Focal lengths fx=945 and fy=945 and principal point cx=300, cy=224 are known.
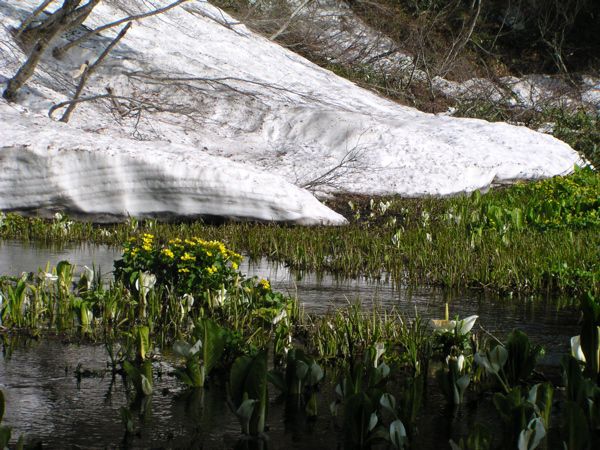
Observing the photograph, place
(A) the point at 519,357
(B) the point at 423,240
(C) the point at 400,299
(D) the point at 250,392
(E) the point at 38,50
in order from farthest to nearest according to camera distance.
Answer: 1. (E) the point at 38,50
2. (B) the point at 423,240
3. (C) the point at 400,299
4. (A) the point at 519,357
5. (D) the point at 250,392

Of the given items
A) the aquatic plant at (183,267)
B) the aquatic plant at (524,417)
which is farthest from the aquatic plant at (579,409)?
the aquatic plant at (183,267)

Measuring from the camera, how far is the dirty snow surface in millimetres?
9852

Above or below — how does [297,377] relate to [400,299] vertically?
below

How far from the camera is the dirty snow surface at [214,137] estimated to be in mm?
9852

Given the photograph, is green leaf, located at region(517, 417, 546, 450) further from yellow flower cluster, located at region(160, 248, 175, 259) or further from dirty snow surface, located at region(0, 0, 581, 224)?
dirty snow surface, located at region(0, 0, 581, 224)

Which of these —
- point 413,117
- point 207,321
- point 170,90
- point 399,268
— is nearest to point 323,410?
point 207,321

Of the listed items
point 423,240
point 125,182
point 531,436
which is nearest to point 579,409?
point 531,436

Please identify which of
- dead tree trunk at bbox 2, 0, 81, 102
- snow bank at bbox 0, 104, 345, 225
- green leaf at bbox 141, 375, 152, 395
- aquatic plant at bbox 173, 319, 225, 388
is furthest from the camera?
dead tree trunk at bbox 2, 0, 81, 102

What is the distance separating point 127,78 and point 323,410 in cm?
1053

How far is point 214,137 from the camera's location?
1323 cm

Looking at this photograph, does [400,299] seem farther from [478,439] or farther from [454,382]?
[478,439]

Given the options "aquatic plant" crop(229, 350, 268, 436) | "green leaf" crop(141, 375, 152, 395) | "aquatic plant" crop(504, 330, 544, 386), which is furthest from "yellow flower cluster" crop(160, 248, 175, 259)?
"aquatic plant" crop(504, 330, 544, 386)

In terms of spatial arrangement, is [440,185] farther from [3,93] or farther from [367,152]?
[3,93]

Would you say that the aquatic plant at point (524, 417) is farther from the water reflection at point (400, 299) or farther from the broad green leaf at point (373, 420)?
the water reflection at point (400, 299)
